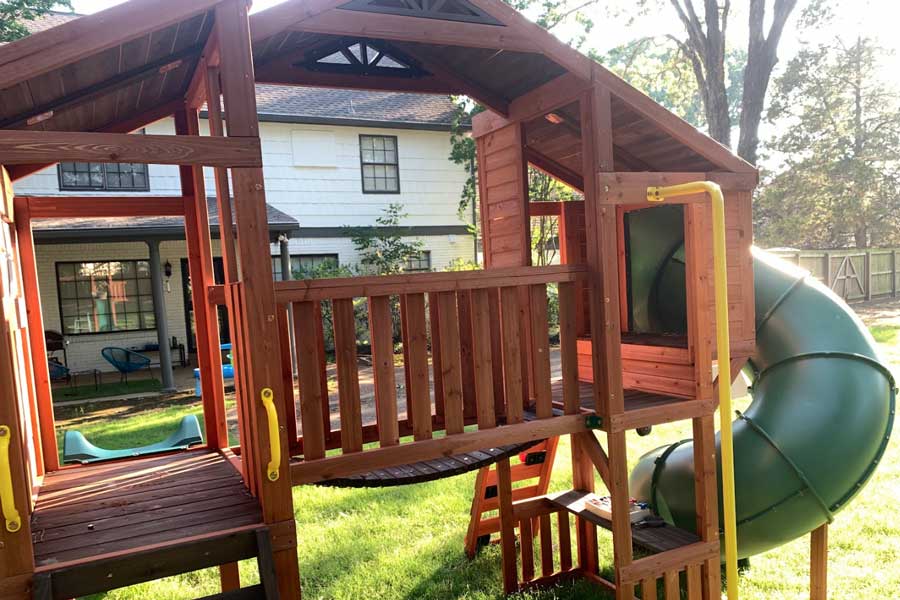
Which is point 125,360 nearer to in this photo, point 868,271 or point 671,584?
point 671,584

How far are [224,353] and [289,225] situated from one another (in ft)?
9.17

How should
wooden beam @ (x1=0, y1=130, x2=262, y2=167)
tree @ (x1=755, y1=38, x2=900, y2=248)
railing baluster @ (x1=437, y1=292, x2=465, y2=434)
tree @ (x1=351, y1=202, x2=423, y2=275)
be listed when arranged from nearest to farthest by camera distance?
wooden beam @ (x1=0, y1=130, x2=262, y2=167) < railing baluster @ (x1=437, y1=292, x2=465, y2=434) < tree @ (x1=351, y1=202, x2=423, y2=275) < tree @ (x1=755, y1=38, x2=900, y2=248)

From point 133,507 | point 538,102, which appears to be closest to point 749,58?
point 538,102

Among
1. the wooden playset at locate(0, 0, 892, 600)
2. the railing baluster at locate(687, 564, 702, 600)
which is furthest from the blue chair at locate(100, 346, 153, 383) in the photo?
the railing baluster at locate(687, 564, 702, 600)

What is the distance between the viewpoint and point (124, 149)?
8.86ft

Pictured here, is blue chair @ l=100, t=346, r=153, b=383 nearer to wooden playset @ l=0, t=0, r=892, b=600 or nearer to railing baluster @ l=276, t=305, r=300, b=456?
wooden playset @ l=0, t=0, r=892, b=600

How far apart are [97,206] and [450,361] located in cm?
258

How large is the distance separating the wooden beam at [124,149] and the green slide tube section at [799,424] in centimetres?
368

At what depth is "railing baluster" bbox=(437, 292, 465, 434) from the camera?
3584 mm

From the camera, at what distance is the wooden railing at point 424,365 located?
3.24 m

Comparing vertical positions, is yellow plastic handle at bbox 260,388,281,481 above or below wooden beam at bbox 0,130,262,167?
below

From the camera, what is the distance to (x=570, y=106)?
465 cm

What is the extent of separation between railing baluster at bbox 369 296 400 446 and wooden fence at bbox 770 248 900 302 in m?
18.8

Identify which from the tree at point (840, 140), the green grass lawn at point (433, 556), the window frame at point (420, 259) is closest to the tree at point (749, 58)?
the window frame at point (420, 259)
